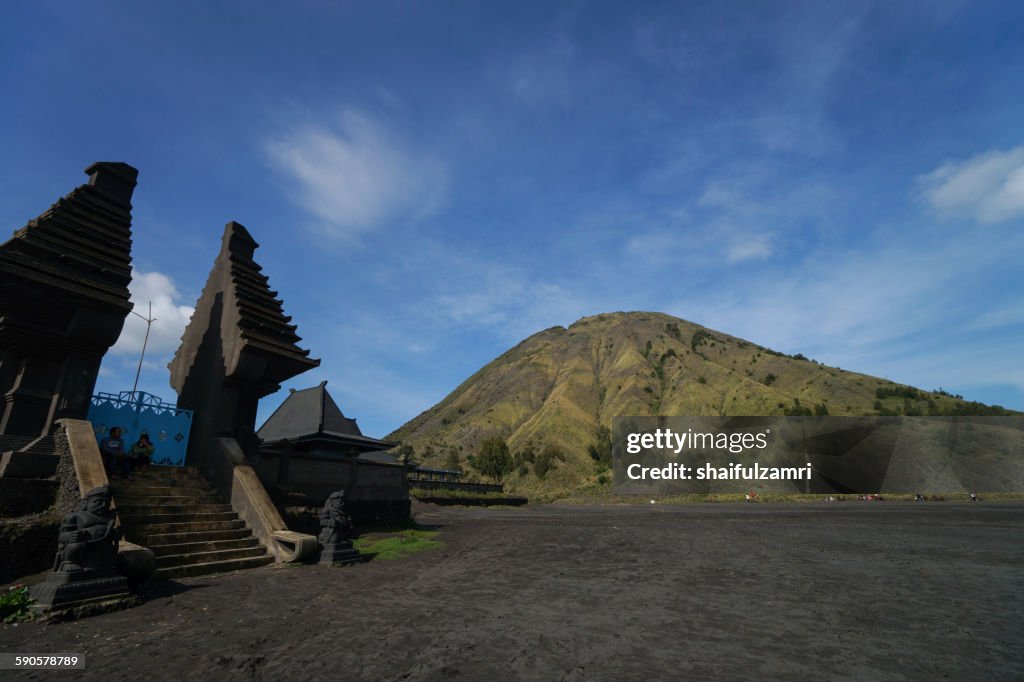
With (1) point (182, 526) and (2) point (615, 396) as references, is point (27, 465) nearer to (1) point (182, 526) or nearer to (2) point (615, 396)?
(1) point (182, 526)

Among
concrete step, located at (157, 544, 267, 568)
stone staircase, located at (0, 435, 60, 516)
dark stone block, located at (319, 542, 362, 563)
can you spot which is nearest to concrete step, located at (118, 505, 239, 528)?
concrete step, located at (157, 544, 267, 568)

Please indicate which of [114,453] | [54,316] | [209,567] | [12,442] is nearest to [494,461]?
[114,453]

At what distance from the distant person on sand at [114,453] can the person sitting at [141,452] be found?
0.66m

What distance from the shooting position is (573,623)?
665cm

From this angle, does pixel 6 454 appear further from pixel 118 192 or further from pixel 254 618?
pixel 118 192

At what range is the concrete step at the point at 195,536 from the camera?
30.8 ft

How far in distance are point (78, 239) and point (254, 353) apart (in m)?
4.82

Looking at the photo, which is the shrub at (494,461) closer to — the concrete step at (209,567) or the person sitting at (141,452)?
the person sitting at (141,452)

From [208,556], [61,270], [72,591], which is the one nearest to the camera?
[72,591]

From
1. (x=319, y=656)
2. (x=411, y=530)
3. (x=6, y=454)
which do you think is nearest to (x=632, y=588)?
(x=319, y=656)

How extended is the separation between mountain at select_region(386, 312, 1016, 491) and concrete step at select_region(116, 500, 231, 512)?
61635 mm

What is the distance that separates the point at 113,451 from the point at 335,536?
5.64 metres

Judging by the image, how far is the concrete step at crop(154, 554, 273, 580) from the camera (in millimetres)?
8914

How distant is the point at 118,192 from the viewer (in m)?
13.8
